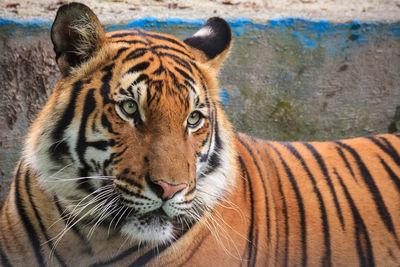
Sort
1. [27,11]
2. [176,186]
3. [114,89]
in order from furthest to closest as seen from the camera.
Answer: [27,11]
[114,89]
[176,186]

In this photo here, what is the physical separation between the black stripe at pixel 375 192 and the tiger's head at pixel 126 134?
32.7 inches

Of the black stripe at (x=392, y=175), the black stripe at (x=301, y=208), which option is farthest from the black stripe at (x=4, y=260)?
the black stripe at (x=392, y=175)

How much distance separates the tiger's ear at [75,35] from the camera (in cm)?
160

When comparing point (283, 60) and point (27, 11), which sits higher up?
point (27, 11)

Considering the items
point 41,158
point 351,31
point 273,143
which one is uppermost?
point 351,31

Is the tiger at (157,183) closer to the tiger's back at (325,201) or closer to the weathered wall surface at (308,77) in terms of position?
the tiger's back at (325,201)

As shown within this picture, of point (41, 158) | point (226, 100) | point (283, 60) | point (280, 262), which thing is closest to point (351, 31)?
point (283, 60)

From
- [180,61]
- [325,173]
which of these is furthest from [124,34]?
[325,173]

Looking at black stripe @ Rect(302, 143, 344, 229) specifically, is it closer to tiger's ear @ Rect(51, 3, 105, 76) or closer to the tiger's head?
the tiger's head

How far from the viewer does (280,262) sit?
1.98 metres

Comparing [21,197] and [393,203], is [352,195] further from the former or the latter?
[21,197]

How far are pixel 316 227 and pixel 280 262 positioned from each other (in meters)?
0.23

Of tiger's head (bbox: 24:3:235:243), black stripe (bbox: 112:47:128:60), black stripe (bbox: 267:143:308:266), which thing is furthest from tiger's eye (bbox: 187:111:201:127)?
black stripe (bbox: 267:143:308:266)

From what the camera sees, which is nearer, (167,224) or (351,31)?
(167,224)
